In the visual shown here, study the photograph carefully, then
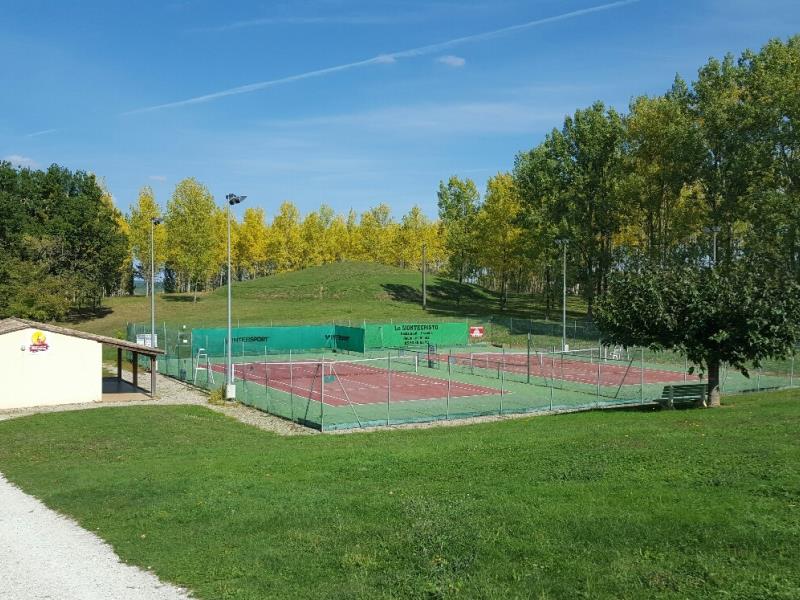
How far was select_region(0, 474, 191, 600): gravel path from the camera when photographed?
27.9 feet

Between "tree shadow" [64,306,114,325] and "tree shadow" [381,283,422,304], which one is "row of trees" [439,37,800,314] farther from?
"tree shadow" [64,306,114,325]

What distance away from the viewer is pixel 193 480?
13.9m

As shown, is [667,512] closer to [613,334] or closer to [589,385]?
[613,334]

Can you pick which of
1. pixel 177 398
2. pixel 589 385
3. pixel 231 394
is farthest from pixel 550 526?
pixel 589 385

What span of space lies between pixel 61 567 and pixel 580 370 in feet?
127

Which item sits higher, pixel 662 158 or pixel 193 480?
pixel 662 158

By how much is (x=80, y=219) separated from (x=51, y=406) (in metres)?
45.3

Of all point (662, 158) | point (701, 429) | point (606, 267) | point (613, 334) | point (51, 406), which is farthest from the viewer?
point (606, 267)

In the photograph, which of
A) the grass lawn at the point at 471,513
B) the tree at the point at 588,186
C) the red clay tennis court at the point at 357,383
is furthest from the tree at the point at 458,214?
the grass lawn at the point at 471,513

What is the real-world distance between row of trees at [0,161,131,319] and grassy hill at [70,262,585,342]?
5845 mm

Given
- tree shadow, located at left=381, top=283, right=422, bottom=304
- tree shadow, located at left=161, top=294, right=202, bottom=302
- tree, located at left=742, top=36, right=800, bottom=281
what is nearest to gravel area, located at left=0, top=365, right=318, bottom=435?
tree, located at left=742, top=36, right=800, bottom=281

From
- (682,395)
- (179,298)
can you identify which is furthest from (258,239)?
(682,395)

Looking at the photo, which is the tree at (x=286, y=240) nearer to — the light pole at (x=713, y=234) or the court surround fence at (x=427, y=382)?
the court surround fence at (x=427, y=382)

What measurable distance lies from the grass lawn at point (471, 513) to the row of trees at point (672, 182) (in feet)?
106
